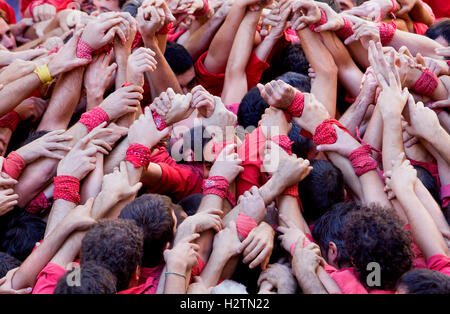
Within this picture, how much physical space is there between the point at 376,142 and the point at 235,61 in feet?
2.55

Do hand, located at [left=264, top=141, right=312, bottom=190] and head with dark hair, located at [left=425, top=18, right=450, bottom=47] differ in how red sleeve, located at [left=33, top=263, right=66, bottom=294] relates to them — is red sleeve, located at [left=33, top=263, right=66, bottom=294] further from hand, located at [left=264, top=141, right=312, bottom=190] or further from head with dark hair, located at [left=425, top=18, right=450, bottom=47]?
head with dark hair, located at [left=425, top=18, right=450, bottom=47]

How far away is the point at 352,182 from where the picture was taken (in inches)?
73.7

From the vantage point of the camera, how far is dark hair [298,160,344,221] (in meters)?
1.79

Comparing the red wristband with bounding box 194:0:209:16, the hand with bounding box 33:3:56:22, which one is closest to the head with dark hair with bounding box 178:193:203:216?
the red wristband with bounding box 194:0:209:16

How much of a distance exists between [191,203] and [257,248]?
431mm

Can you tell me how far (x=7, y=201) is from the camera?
69.2 inches

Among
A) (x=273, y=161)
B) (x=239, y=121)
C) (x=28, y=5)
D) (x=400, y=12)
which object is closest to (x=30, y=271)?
(x=273, y=161)

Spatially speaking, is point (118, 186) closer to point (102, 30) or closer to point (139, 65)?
point (139, 65)

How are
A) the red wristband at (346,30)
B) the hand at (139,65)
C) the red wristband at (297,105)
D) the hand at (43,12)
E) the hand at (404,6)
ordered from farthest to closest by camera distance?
the hand at (43,12) → the hand at (404,6) → the red wristband at (346,30) → the hand at (139,65) → the red wristband at (297,105)

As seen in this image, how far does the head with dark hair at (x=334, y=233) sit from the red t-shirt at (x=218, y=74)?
967 millimetres

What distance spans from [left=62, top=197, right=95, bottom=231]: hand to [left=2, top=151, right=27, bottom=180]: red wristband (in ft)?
1.15

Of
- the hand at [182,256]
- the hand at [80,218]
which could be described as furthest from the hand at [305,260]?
the hand at [80,218]

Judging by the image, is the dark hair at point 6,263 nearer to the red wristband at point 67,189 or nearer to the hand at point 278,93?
the red wristband at point 67,189

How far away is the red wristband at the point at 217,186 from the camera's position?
70.4 inches
